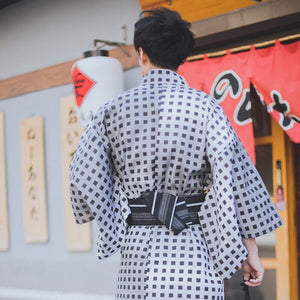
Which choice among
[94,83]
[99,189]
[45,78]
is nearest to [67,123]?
[45,78]

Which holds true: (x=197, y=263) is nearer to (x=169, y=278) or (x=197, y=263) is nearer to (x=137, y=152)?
(x=169, y=278)

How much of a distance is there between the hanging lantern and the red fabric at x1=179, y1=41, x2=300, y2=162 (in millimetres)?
945

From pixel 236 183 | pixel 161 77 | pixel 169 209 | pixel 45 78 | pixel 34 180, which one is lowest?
pixel 34 180

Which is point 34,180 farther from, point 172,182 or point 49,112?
point 172,182

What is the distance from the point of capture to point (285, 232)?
16.7ft

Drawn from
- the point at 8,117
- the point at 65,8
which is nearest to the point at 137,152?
the point at 65,8

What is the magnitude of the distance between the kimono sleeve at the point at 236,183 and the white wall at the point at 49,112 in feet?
12.5

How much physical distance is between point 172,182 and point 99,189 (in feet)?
1.10

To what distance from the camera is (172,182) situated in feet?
7.84

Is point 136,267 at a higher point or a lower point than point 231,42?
lower

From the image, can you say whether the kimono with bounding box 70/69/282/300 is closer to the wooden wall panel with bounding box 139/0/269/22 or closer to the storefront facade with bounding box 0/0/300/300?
the storefront facade with bounding box 0/0/300/300

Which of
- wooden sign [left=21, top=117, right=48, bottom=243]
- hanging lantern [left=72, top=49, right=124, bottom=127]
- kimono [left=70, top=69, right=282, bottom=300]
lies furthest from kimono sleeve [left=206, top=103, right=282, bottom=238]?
wooden sign [left=21, top=117, right=48, bottom=243]

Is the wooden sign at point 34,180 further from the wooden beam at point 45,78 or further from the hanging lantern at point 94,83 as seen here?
the hanging lantern at point 94,83

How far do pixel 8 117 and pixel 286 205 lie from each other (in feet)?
13.8
